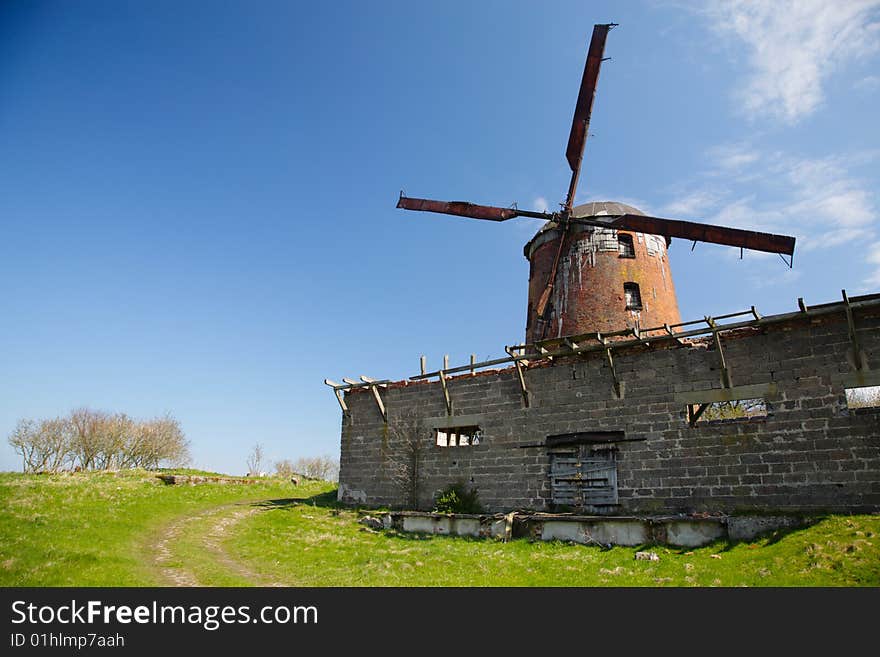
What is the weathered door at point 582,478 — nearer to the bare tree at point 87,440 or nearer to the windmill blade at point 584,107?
the windmill blade at point 584,107

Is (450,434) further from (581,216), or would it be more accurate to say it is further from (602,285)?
(581,216)

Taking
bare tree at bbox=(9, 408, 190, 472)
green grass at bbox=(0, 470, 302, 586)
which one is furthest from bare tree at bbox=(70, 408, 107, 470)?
green grass at bbox=(0, 470, 302, 586)

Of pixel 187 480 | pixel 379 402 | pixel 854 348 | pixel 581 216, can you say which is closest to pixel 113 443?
pixel 187 480

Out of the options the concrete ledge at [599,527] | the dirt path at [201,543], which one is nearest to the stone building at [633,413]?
the concrete ledge at [599,527]

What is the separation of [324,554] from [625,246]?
45.3ft

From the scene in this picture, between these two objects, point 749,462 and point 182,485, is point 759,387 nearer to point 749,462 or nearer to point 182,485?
point 749,462

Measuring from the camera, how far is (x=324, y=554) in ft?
38.1

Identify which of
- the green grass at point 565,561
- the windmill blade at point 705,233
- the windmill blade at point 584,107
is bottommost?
the green grass at point 565,561

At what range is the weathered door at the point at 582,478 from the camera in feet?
43.2

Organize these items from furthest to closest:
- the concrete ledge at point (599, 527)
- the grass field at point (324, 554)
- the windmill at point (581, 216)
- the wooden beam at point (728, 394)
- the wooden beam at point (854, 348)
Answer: the windmill at point (581, 216) < the wooden beam at point (728, 394) < the wooden beam at point (854, 348) < the concrete ledge at point (599, 527) < the grass field at point (324, 554)

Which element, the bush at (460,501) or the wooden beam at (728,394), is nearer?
the wooden beam at (728,394)

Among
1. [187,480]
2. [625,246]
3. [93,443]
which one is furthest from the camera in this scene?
[93,443]
